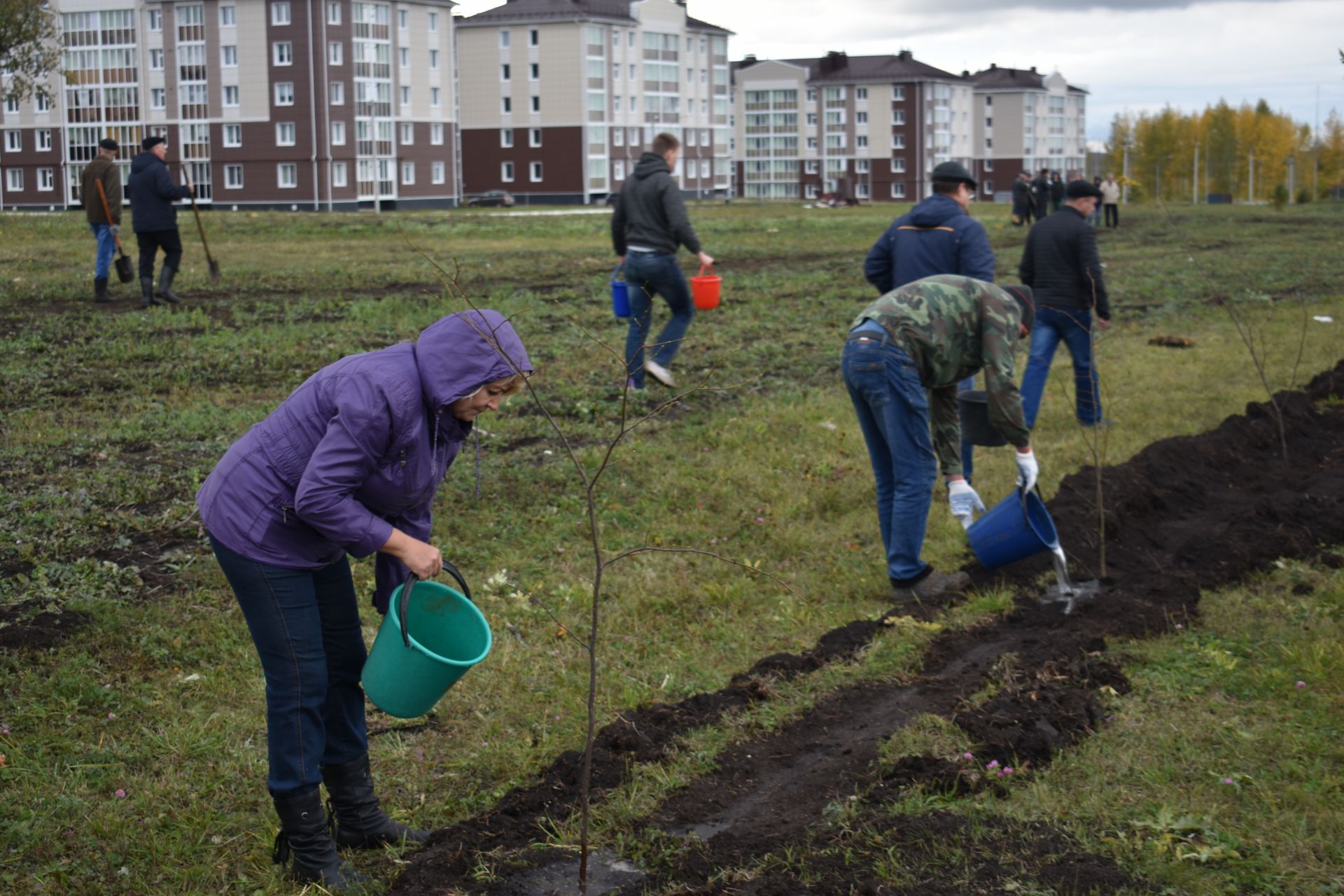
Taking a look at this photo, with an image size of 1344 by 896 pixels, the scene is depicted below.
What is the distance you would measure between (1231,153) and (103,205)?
11234 cm

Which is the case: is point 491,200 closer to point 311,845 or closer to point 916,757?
point 916,757

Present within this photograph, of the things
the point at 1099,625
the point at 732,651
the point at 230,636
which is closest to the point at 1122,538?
the point at 1099,625

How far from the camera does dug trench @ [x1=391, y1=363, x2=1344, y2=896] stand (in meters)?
3.43

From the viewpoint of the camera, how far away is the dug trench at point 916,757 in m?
3.43

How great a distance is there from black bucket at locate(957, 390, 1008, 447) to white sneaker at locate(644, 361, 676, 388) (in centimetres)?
388

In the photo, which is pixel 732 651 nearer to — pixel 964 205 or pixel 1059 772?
pixel 1059 772

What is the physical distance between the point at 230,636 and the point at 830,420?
5352mm

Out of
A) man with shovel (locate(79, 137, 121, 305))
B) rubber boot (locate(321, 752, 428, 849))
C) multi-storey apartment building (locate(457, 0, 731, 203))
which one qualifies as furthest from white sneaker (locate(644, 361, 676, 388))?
multi-storey apartment building (locate(457, 0, 731, 203))

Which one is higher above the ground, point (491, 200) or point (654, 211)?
point (491, 200)

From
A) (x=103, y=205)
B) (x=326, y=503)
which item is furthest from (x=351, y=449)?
(x=103, y=205)

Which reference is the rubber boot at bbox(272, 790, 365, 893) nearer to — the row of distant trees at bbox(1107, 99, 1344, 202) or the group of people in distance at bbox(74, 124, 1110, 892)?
the group of people in distance at bbox(74, 124, 1110, 892)

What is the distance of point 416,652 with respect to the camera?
3455 millimetres

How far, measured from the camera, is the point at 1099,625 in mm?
5340

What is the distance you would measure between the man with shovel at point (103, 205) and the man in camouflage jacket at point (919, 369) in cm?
1103
